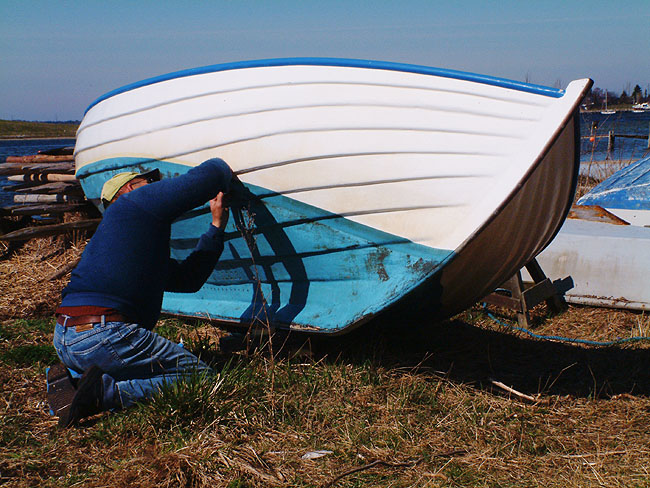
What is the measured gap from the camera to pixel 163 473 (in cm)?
249

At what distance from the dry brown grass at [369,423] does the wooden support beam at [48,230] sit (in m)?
1.93

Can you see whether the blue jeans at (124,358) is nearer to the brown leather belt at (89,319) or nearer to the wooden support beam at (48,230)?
the brown leather belt at (89,319)

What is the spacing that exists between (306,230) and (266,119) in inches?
25.1

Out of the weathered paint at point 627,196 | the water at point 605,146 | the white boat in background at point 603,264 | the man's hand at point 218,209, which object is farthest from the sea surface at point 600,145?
the man's hand at point 218,209

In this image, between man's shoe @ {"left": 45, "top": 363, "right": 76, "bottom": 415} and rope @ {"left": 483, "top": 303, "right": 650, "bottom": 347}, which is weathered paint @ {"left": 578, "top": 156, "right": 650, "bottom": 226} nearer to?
rope @ {"left": 483, "top": 303, "right": 650, "bottom": 347}

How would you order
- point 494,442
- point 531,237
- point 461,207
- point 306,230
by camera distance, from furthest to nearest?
point 306,230
point 531,237
point 461,207
point 494,442

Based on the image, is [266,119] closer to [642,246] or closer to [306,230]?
[306,230]

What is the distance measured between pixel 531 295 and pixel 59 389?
3378 millimetres

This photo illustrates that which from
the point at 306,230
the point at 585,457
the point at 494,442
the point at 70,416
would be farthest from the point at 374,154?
the point at 70,416

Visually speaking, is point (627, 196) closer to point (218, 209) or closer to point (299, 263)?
point (299, 263)

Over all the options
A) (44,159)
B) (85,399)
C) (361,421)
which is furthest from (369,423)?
(44,159)

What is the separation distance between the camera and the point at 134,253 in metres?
3.06

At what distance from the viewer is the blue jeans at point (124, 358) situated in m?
3.00

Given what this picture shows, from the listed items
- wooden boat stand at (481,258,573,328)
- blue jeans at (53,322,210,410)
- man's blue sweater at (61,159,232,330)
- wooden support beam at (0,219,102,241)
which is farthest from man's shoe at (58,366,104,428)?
wooden support beam at (0,219,102,241)
